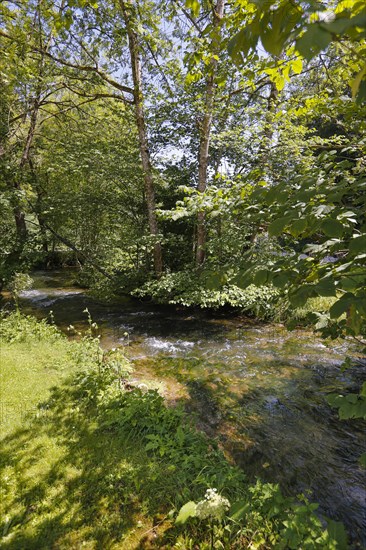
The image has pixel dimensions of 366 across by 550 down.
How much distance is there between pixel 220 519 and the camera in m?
2.17

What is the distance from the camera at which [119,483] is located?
8.85ft

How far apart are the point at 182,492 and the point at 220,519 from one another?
1.59 ft

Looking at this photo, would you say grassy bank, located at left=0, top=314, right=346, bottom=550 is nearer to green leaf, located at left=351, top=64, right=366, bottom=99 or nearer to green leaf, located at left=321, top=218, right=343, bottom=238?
green leaf, located at left=321, top=218, right=343, bottom=238

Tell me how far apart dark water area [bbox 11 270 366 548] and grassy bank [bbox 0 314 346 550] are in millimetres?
418

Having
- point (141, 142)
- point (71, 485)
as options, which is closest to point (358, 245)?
point (71, 485)

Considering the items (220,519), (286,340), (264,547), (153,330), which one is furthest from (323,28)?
(153,330)

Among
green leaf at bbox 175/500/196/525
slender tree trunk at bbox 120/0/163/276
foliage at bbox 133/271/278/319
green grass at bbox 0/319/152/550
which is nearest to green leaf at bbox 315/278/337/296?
green leaf at bbox 175/500/196/525

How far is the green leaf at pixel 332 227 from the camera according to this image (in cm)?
132

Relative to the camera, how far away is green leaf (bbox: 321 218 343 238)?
1.32 metres

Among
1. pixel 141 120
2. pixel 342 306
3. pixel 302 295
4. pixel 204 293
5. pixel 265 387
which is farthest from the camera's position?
pixel 141 120

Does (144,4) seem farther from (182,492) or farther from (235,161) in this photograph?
(182,492)

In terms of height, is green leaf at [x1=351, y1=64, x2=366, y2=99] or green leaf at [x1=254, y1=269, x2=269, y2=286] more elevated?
green leaf at [x1=351, y1=64, x2=366, y2=99]

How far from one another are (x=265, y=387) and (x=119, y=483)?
9.65 ft

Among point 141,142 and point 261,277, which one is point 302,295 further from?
point 141,142
